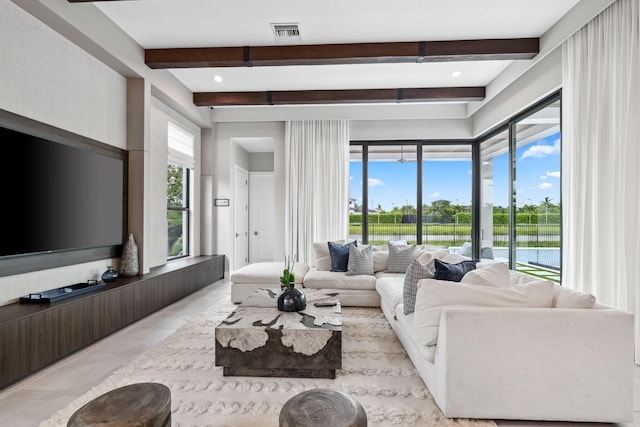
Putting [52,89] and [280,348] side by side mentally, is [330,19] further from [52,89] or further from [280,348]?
[280,348]

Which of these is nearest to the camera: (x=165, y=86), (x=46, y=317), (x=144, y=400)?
(x=144, y=400)

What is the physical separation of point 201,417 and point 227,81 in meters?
4.23

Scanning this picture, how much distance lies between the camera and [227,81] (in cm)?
484

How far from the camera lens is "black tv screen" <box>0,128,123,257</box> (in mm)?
2559

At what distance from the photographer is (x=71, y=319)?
8.70 feet

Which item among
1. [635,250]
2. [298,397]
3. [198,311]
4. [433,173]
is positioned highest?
[433,173]

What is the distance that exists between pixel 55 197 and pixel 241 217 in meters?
4.23

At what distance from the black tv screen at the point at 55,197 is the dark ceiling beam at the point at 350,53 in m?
1.43

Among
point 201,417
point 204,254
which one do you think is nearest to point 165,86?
point 204,254

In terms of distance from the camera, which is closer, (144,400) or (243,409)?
(144,400)

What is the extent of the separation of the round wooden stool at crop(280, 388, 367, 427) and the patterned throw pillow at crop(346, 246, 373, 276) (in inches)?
115

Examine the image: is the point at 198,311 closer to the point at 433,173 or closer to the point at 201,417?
the point at 201,417

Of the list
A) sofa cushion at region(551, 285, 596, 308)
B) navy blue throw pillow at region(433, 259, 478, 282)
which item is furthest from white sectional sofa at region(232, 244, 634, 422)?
navy blue throw pillow at region(433, 259, 478, 282)

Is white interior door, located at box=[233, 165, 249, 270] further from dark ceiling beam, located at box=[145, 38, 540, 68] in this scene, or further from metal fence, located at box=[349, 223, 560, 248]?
dark ceiling beam, located at box=[145, 38, 540, 68]
